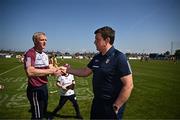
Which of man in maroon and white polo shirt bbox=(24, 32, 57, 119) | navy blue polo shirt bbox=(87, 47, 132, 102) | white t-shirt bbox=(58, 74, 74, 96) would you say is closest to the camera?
navy blue polo shirt bbox=(87, 47, 132, 102)

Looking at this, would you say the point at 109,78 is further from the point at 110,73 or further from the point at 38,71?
the point at 38,71

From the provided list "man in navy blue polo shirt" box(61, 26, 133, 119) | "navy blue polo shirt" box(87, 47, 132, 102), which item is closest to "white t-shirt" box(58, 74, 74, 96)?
"man in navy blue polo shirt" box(61, 26, 133, 119)

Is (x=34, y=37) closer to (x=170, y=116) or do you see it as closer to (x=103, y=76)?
(x=103, y=76)

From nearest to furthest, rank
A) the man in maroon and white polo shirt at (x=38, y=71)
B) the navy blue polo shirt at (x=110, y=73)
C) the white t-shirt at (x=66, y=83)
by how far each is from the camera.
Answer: the navy blue polo shirt at (x=110, y=73)
the man in maroon and white polo shirt at (x=38, y=71)
the white t-shirt at (x=66, y=83)

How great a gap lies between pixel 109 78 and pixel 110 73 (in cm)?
10

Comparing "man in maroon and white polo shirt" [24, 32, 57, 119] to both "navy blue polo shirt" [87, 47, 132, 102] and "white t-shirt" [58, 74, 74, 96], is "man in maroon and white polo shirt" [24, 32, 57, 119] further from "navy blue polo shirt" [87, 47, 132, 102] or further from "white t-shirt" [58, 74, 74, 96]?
"white t-shirt" [58, 74, 74, 96]

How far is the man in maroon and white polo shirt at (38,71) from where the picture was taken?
6551mm

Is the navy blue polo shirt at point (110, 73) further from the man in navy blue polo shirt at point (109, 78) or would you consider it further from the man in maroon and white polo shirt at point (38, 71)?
the man in maroon and white polo shirt at point (38, 71)

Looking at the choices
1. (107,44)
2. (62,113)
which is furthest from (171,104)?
(107,44)

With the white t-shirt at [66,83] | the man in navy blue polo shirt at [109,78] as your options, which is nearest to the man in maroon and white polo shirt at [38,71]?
the man in navy blue polo shirt at [109,78]

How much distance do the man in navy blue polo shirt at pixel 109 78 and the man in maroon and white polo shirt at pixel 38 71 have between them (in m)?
1.66

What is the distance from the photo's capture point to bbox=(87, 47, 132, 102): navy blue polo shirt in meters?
5.12

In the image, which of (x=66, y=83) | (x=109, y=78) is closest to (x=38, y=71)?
(x=109, y=78)

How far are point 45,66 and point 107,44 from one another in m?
2.10
